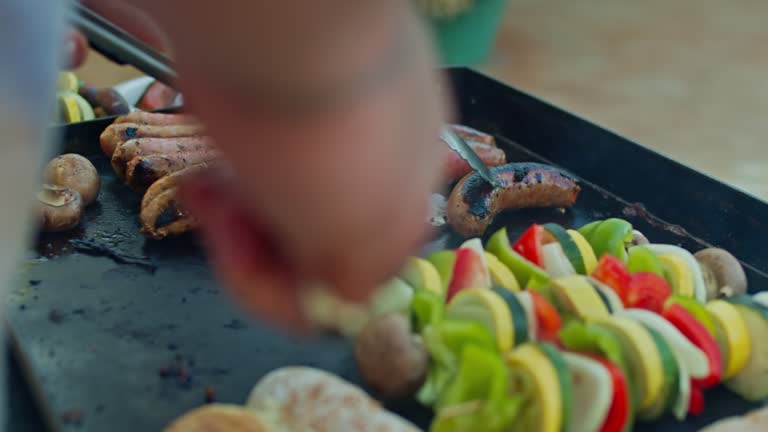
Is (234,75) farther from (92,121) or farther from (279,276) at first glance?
(92,121)

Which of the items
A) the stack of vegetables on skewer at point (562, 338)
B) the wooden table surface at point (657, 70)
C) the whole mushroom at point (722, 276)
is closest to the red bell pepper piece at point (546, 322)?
the stack of vegetables on skewer at point (562, 338)

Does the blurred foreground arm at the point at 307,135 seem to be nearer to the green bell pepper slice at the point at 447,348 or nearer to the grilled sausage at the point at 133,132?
the green bell pepper slice at the point at 447,348

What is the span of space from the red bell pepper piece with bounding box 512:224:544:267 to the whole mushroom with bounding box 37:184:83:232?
1105mm

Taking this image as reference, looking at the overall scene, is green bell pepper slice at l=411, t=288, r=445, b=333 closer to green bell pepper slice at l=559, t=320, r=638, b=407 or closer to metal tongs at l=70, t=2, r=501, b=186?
green bell pepper slice at l=559, t=320, r=638, b=407

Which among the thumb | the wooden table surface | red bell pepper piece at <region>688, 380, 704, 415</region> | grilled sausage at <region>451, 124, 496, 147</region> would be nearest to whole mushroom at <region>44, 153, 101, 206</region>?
grilled sausage at <region>451, 124, 496, 147</region>

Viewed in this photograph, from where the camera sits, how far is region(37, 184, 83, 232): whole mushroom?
2.01 m

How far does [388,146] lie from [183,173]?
171cm

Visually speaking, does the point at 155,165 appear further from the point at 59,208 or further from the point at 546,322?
the point at 546,322

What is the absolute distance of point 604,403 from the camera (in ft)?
4.58

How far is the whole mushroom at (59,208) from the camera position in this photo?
2.01m

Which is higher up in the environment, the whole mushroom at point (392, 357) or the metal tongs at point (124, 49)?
the metal tongs at point (124, 49)

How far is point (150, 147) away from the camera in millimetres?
2305

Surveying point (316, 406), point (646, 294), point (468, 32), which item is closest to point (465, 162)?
point (646, 294)

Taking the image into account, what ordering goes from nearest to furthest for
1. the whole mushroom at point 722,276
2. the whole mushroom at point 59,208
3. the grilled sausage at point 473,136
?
the whole mushroom at point 722,276, the whole mushroom at point 59,208, the grilled sausage at point 473,136
